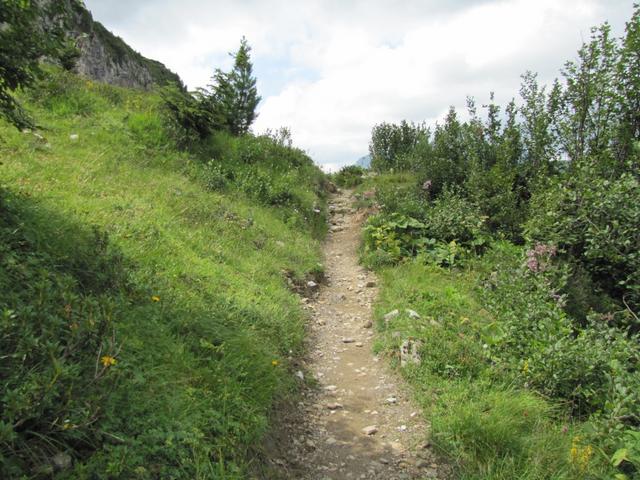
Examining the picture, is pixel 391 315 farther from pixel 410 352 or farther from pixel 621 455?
pixel 621 455

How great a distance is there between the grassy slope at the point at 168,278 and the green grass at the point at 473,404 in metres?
1.69

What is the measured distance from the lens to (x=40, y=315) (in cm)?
273

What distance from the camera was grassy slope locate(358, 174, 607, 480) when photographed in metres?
3.61

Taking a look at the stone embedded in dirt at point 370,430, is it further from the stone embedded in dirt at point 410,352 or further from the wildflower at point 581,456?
the wildflower at point 581,456

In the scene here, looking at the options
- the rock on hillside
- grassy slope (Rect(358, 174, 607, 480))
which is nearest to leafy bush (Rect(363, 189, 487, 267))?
grassy slope (Rect(358, 174, 607, 480))

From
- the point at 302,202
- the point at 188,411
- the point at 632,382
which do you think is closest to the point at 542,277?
the point at 632,382

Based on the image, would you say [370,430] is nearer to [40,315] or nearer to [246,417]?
[246,417]

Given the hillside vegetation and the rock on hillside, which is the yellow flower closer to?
the hillside vegetation

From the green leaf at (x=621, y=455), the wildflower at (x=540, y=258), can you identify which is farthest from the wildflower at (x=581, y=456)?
the wildflower at (x=540, y=258)

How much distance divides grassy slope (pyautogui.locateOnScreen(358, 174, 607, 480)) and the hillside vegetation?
0.02 meters

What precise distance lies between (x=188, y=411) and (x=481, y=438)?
2669mm

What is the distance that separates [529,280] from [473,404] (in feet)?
10.2

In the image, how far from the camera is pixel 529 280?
666 cm

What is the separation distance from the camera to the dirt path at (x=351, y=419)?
12.8ft
